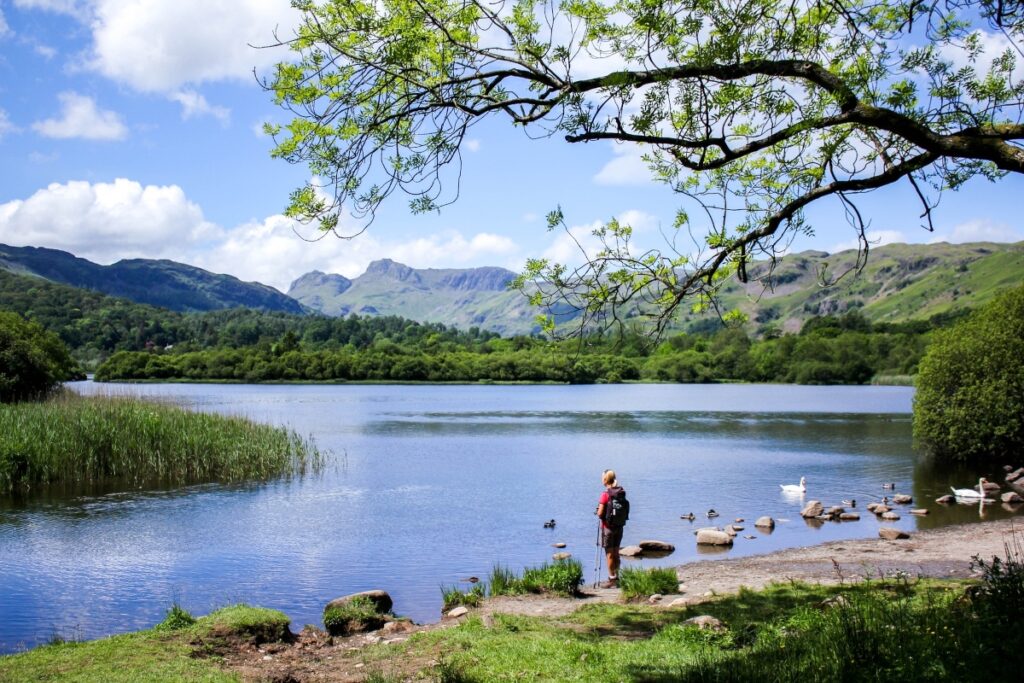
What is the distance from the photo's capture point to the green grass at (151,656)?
29.7 feet

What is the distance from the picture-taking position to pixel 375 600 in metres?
14.7

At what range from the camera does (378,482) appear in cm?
3441

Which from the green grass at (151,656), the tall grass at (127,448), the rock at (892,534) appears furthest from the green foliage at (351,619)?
the tall grass at (127,448)

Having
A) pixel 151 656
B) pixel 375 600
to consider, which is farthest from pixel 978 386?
pixel 151 656

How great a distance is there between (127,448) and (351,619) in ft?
71.9

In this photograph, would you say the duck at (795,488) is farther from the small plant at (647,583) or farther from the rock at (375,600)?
the rock at (375,600)

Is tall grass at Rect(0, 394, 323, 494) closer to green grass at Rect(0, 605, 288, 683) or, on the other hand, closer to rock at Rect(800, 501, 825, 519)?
green grass at Rect(0, 605, 288, 683)

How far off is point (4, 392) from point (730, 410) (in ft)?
226

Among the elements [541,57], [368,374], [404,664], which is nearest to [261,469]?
[404,664]

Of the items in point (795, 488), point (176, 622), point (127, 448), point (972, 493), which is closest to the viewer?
point (176, 622)

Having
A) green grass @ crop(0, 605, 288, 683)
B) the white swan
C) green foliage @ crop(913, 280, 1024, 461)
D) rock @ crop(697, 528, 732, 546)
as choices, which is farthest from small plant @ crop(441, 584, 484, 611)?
green foliage @ crop(913, 280, 1024, 461)

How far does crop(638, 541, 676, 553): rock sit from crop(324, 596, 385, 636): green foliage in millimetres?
9232

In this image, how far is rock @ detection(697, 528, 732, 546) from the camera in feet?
71.6

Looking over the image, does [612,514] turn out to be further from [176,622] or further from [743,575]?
[176,622]
